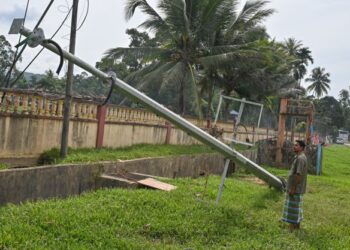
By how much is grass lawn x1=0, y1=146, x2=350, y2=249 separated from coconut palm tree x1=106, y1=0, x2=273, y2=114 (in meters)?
10.4

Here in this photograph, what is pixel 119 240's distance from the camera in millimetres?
5434

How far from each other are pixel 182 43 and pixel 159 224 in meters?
14.3

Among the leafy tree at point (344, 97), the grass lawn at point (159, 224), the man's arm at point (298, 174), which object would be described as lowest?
the grass lawn at point (159, 224)

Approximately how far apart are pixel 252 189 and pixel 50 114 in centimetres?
531

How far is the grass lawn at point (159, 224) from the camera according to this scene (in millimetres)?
5340

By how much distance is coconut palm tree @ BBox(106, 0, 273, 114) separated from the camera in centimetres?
1834

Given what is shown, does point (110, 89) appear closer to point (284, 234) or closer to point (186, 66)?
point (284, 234)

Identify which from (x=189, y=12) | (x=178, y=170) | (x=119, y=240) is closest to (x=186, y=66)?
(x=189, y=12)

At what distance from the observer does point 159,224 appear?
6.25 m

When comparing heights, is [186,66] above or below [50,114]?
above

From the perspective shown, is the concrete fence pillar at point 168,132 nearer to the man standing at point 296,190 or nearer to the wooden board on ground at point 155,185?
the wooden board on ground at point 155,185

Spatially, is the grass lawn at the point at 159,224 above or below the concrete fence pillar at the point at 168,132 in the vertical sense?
below

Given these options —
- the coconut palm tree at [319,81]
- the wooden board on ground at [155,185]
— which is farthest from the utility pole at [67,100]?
the coconut palm tree at [319,81]

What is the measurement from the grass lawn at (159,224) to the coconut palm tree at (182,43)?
10360 millimetres
